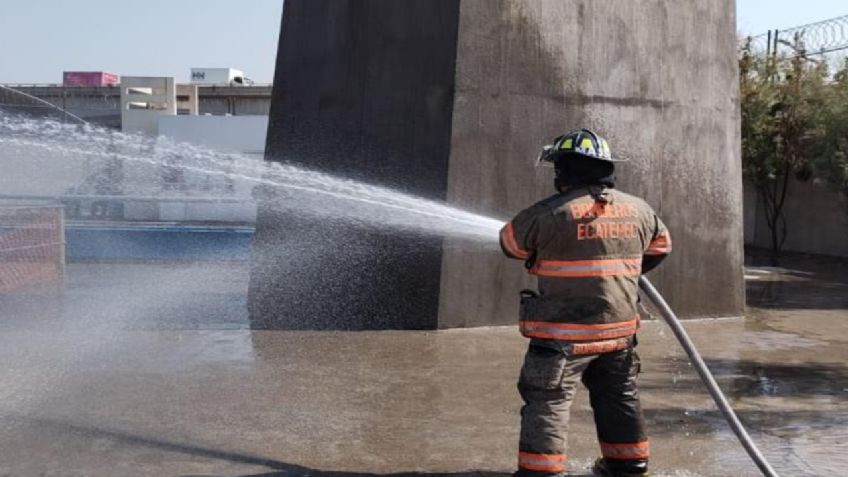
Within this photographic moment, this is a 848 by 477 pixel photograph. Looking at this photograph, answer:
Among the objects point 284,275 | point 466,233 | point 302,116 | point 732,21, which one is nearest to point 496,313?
point 466,233

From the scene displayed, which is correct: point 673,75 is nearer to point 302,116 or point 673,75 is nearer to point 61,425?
point 302,116

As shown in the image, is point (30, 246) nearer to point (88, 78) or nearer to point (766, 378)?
point (766, 378)

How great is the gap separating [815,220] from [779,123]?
6.55 ft

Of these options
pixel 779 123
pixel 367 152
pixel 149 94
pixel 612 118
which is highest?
pixel 149 94

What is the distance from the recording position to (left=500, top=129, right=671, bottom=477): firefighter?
4.16 m

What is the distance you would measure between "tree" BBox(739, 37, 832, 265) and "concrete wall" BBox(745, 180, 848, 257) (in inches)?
6.8

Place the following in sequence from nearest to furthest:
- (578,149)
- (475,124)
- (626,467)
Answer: (578,149)
(626,467)
(475,124)

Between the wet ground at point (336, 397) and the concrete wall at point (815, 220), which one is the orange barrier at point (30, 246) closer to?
the wet ground at point (336, 397)

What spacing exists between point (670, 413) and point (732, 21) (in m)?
5.40

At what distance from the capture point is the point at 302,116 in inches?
377

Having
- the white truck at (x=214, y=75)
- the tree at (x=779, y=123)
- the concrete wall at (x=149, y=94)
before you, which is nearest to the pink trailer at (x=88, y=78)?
the white truck at (x=214, y=75)

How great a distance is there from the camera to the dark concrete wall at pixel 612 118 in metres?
8.76

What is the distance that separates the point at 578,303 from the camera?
4246 millimetres

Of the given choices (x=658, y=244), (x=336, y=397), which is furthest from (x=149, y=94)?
(x=658, y=244)
